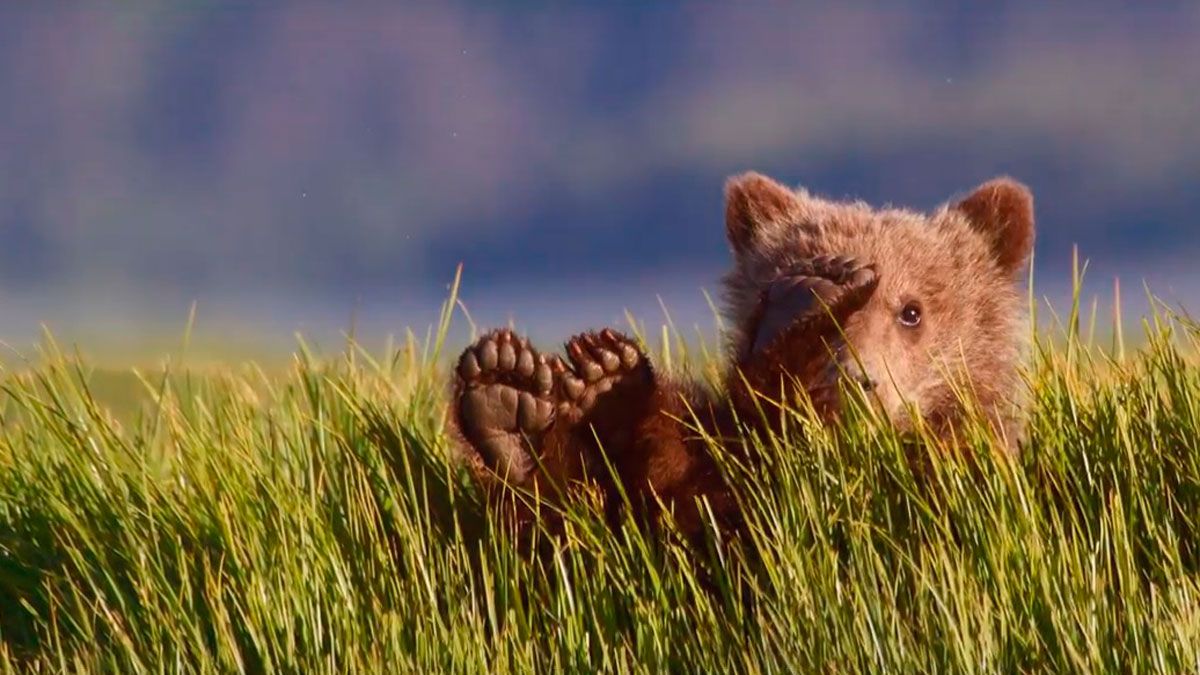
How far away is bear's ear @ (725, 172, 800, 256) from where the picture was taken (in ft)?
16.8

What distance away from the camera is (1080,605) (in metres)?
3.14

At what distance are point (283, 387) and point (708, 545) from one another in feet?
6.64

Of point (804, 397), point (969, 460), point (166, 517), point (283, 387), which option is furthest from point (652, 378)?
point (283, 387)

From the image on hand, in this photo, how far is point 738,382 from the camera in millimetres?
3955

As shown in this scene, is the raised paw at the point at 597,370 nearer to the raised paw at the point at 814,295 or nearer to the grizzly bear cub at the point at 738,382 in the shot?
the grizzly bear cub at the point at 738,382

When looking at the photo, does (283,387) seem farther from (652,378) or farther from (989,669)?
(989,669)

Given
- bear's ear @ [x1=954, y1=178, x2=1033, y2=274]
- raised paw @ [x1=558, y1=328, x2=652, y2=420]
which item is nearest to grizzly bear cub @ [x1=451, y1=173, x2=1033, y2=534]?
raised paw @ [x1=558, y1=328, x2=652, y2=420]

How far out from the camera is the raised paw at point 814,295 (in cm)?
389

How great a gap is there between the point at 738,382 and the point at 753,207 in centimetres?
134

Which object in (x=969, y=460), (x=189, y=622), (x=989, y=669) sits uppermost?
(x=969, y=460)

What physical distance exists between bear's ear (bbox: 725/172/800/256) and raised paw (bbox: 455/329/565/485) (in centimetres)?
159

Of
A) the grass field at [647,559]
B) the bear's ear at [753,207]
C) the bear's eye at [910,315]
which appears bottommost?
the grass field at [647,559]

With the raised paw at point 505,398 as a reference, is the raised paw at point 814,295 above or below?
above

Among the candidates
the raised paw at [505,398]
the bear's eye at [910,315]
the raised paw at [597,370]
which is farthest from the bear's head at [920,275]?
the raised paw at [505,398]
